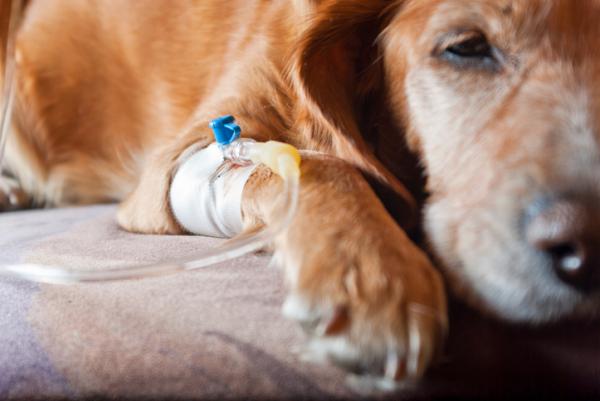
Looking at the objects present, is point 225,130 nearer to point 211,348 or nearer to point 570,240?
point 211,348

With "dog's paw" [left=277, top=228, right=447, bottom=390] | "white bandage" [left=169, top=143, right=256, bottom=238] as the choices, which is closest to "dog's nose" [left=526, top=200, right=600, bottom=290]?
"dog's paw" [left=277, top=228, right=447, bottom=390]

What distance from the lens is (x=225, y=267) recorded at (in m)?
0.94

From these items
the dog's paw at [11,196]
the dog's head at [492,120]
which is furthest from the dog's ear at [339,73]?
the dog's paw at [11,196]

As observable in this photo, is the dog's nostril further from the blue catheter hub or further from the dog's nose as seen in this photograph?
the blue catheter hub

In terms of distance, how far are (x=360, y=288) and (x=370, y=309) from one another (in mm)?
30

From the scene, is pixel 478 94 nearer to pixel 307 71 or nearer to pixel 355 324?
pixel 307 71

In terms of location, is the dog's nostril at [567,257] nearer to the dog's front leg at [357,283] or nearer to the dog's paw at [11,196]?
the dog's front leg at [357,283]

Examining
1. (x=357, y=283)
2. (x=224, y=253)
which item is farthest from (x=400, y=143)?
(x=357, y=283)

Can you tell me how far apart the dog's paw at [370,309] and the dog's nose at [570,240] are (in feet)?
0.42

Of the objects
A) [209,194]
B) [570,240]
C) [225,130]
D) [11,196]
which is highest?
[570,240]

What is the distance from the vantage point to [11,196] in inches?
77.4

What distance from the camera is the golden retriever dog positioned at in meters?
0.72

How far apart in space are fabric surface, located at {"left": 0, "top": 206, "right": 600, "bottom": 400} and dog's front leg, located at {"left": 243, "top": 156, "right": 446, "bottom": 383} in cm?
3

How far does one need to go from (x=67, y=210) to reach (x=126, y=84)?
1.41 feet
